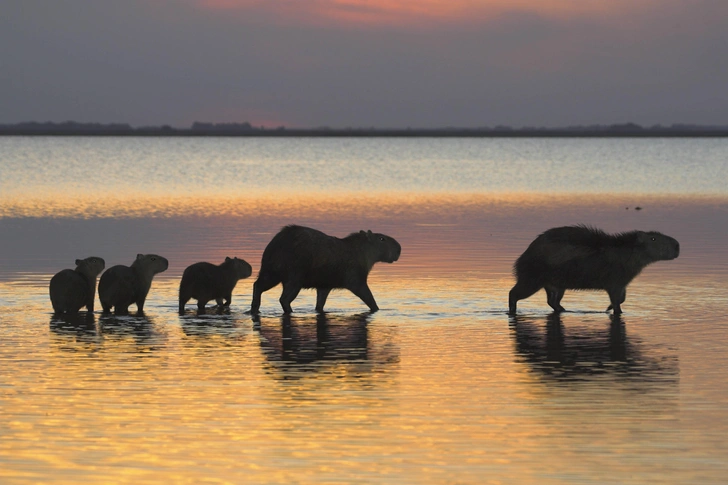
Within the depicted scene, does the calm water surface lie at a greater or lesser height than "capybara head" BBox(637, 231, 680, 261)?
lesser

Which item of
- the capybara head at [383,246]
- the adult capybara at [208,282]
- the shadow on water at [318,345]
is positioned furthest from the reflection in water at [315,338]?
the capybara head at [383,246]

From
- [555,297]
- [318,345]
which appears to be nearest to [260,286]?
[318,345]

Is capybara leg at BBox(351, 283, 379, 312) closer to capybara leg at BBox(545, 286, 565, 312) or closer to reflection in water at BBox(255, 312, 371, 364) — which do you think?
reflection in water at BBox(255, 312, 371, 364)

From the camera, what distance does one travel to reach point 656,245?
21.5m

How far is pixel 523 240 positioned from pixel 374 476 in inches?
902

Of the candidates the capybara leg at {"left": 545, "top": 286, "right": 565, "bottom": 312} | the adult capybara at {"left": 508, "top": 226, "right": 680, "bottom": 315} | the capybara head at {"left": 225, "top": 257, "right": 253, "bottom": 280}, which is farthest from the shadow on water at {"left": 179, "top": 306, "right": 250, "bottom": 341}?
the capybara leg at {"left": 545, "top": 286, "right": 565, "bottom": 312}

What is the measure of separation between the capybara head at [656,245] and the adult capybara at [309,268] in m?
4.37

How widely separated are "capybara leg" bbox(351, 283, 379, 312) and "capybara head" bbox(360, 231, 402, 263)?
1.22 metres

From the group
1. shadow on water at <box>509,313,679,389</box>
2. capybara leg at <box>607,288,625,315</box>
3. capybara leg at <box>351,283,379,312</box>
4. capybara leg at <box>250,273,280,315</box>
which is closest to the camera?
shadow on water at <box>509,313,679,389</box>

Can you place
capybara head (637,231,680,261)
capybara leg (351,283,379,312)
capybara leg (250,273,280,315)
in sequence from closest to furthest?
capybara leg (351,283,379,312) → capybara leg (250,273,280,315) → capybara head (637,231,680,261)

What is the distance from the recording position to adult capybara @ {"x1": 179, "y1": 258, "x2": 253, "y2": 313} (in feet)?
69.0

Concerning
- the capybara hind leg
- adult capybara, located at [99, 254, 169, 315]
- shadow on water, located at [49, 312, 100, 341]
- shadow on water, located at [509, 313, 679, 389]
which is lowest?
shadow on water, located at [509, 313, 679, 389]

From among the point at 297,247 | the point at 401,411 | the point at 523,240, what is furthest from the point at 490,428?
the point at 523,240

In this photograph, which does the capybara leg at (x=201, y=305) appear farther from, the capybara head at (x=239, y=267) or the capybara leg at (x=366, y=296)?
the capybara leg at (x=366, y=296)
